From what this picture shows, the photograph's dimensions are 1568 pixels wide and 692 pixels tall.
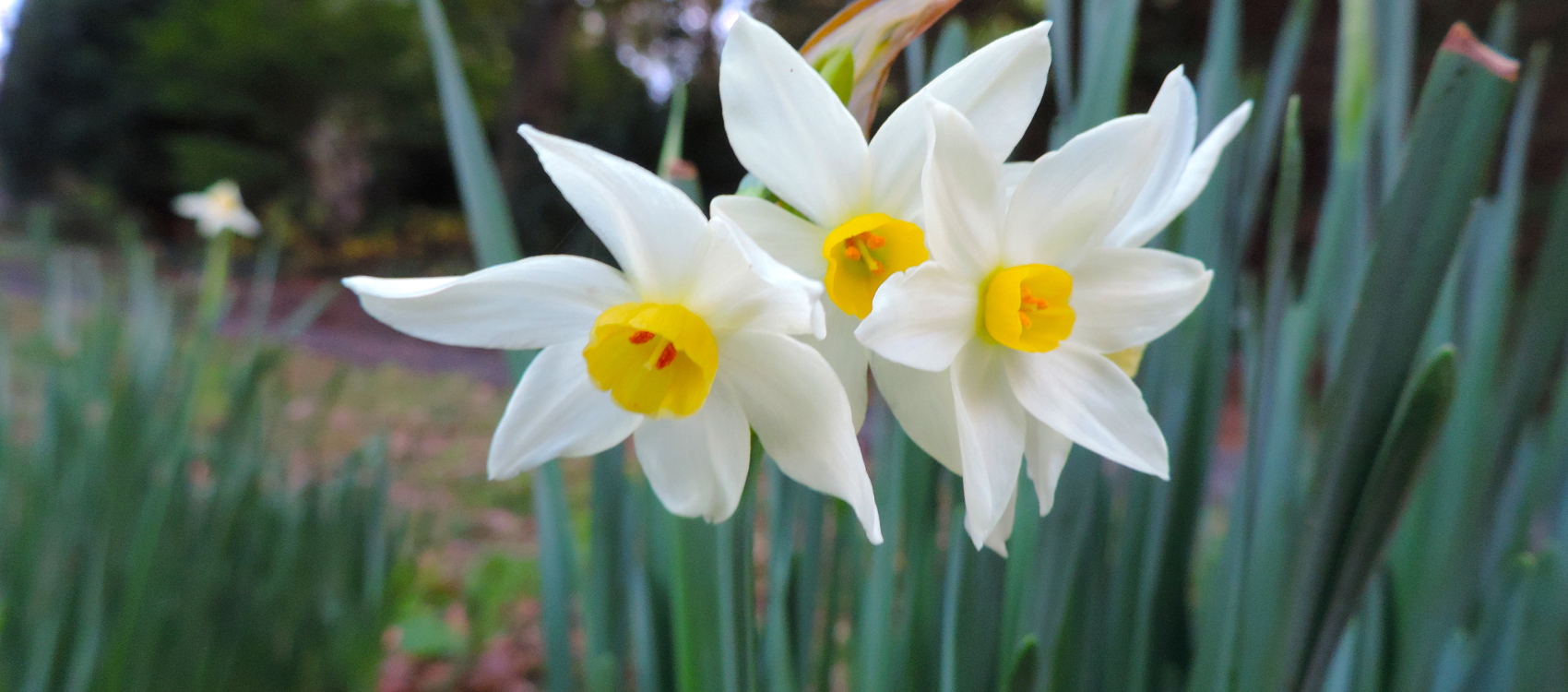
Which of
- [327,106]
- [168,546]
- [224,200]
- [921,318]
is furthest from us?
[327,106]

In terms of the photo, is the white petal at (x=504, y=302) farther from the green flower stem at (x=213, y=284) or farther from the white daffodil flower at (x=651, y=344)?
the green flower stem at (x=213, y=284)

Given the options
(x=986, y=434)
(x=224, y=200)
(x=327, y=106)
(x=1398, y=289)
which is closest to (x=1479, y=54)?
(x=1398, y=289)

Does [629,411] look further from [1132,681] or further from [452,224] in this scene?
[452,224]

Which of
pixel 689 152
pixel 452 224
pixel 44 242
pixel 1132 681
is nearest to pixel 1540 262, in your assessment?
pixel 1132 681

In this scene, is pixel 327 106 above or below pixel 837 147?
above

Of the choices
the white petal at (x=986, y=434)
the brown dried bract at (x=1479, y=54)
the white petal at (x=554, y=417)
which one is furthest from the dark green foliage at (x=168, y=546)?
the brown dried bract at (x=1479, y=54)

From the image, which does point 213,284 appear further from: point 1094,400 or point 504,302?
point 1094,400
